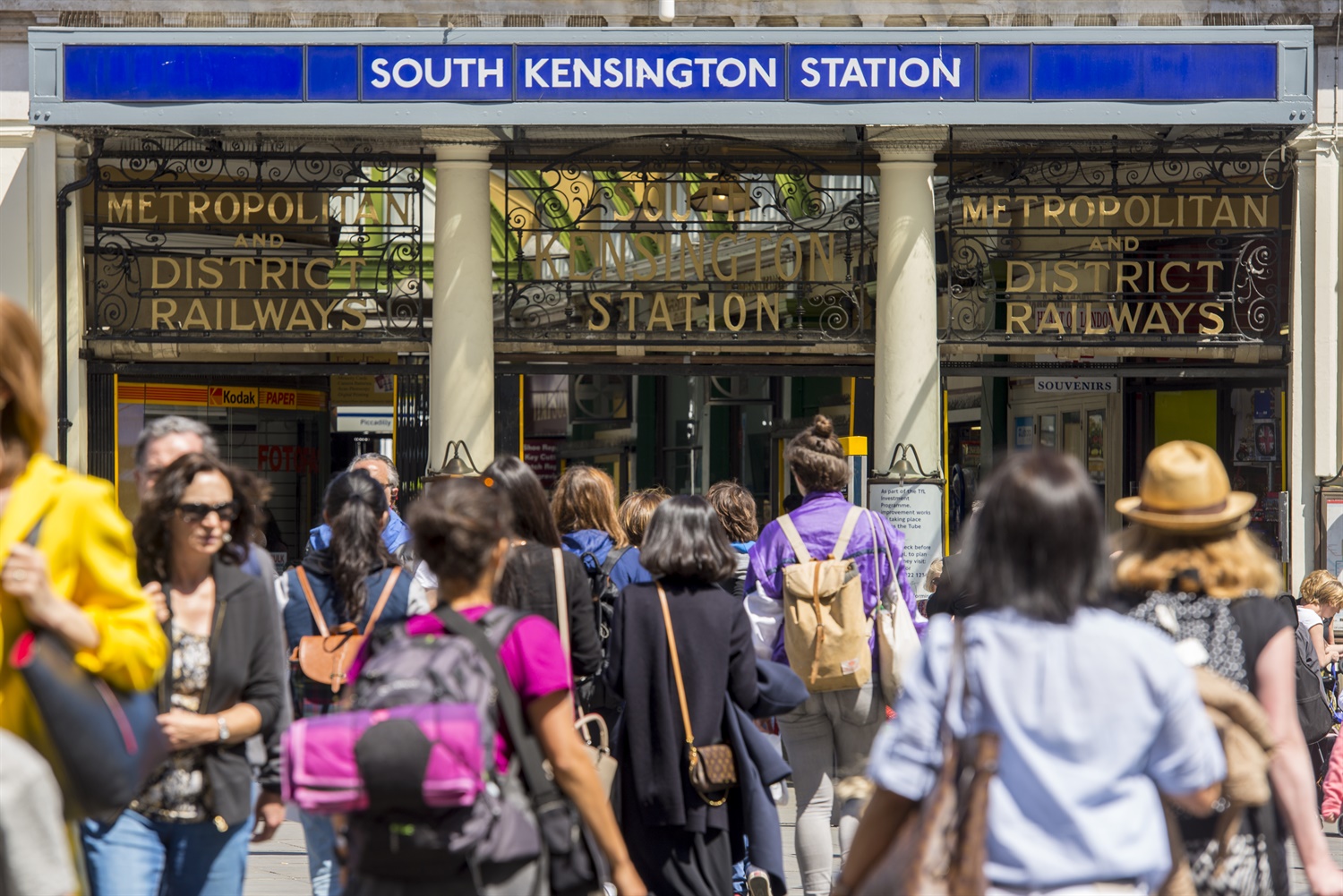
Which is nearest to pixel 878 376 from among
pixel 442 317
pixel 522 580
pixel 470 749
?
pixel 442 317

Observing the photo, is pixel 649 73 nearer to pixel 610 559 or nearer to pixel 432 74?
pixel 432 74

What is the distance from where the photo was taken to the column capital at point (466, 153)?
12.2 meters

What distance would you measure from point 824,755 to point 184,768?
10.2ft

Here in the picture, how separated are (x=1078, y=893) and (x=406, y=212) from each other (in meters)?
10.9

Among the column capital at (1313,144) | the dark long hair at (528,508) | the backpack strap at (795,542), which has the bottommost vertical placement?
the backpack strap at (795,542)

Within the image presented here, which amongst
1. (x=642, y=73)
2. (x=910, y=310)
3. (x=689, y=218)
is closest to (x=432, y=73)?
(x=642, y=73)

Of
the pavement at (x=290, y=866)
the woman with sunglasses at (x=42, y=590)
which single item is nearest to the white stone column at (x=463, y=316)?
the pavement at (x=290, y=866)

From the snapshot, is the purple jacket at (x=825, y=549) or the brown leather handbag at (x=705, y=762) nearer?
the brown leather handbag at (x=705, y=762)

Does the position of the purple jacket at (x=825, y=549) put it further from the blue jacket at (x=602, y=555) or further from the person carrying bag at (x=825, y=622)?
the blue jacket at (x=602, y=555)

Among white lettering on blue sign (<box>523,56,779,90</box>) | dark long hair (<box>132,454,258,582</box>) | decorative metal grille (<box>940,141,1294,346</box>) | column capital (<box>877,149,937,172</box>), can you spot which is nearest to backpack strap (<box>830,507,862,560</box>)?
dark long hair (<box>132,454,258,582</box>)

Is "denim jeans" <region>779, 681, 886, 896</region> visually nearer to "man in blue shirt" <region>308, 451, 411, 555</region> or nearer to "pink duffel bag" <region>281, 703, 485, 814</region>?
"man in blue shirt" <region>308, 451, 411, 555</region>

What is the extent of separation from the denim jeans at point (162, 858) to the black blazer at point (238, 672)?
2.8 inches

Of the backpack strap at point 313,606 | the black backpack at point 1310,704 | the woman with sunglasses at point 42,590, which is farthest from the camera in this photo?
the black backpack at point 1310,704

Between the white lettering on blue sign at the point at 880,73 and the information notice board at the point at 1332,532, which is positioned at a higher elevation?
the white lettering on blue sign at the point at 880,73
